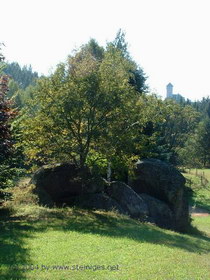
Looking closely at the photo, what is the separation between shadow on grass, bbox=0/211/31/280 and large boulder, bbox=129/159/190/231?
30.5ft

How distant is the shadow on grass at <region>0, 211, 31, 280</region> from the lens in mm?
6902

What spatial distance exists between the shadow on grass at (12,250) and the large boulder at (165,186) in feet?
30.5

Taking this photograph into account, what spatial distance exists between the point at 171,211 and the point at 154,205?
1.09 metres

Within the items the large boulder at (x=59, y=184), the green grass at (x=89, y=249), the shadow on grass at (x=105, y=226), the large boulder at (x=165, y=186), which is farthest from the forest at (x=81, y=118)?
the large boulder at (x=165, y=186)

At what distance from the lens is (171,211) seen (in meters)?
19.2

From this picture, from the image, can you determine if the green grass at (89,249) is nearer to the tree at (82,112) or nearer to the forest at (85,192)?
the forest at (85,192)

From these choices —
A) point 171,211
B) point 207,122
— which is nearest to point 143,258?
point 171,211

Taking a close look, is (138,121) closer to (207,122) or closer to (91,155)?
(91,155)

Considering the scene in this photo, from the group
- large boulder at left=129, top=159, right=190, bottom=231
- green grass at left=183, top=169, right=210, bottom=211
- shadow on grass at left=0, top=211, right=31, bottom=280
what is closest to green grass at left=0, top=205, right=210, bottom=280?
shadow on grass at left=0, top=211, right=31, bottom=280

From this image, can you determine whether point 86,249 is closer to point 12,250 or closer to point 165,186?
point 12,250

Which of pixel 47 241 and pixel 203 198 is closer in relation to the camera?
pixel 47 241

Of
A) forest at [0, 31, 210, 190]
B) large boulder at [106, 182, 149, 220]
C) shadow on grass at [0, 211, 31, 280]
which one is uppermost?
forest at [0, 31, 210, 190]

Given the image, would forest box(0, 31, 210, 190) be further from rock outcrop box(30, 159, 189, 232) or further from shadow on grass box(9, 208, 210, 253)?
shadow on grass box(9, 208, 210, 253)

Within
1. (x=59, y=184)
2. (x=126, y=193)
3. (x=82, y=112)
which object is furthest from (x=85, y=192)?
(x=82, y=112)
